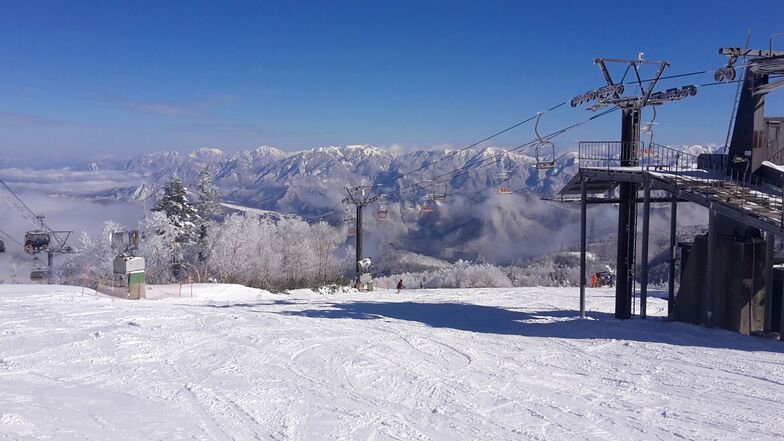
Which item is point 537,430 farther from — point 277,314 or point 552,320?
point 277,314

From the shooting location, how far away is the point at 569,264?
94.2 m

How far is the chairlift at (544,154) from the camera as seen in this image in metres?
20.4

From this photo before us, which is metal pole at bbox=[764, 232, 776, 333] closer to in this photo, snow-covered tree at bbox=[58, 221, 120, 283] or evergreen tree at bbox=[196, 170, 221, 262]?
snow-covered tree at bbox=[58, 221, 120, 283]

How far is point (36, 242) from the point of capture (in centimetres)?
4375

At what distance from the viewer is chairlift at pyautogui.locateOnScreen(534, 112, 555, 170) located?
2036 cm

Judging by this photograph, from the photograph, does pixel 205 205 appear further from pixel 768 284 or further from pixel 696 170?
pixel 768 284

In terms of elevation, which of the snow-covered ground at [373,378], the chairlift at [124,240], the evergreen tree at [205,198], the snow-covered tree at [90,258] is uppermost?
the evergreen tree at [205,198]

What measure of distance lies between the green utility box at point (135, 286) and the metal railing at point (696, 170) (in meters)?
18.8

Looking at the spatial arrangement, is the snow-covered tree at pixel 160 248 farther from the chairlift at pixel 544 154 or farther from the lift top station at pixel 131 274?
the chairlift at pixel 544 154

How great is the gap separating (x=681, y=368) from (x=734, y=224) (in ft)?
23.5

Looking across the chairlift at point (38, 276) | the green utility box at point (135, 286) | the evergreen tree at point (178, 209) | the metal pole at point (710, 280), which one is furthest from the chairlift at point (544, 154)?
the evergreen tree at point (178, 209)

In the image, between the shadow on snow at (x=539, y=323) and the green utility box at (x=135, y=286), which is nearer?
the shadow on snow at (x=539, y=323)

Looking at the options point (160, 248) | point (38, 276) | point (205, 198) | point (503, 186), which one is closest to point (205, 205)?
point (205, 198)

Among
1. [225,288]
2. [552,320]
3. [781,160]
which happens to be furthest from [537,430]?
[225,288]
